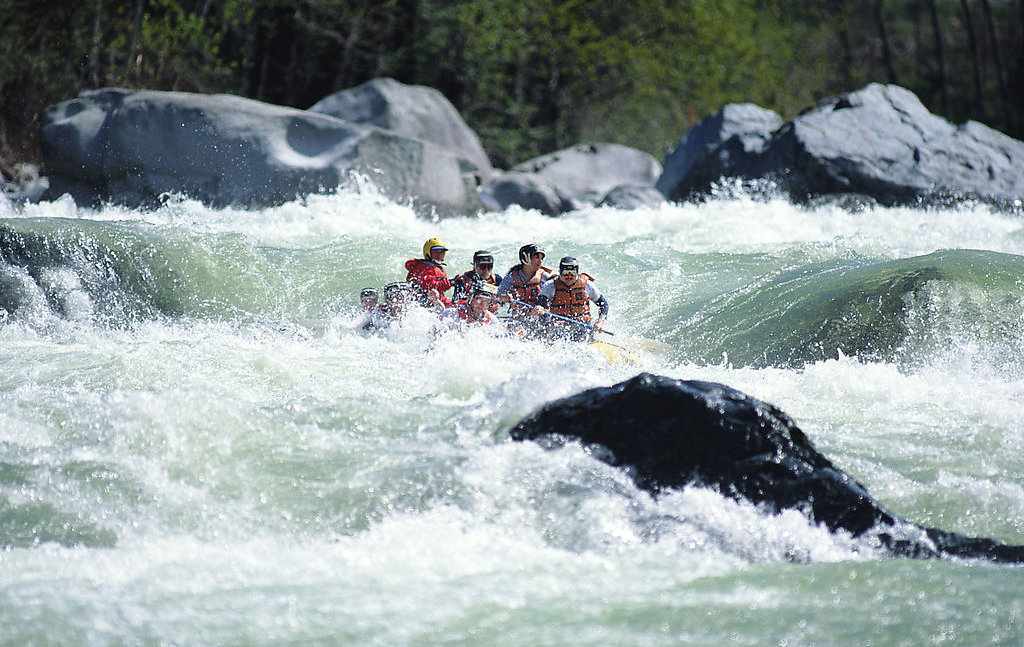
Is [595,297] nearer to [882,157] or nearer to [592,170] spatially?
[882,157]

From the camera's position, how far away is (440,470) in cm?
401

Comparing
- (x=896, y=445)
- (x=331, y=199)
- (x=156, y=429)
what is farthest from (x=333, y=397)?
(x=331, y=199)

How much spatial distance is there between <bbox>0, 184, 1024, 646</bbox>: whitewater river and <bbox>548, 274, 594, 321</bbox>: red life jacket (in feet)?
1.86

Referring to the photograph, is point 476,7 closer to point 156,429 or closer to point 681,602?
point 156,429

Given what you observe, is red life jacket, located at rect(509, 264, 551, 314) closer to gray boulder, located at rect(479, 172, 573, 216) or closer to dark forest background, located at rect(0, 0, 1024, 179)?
gray boulder, located at rect(479, 172, 573, 216)

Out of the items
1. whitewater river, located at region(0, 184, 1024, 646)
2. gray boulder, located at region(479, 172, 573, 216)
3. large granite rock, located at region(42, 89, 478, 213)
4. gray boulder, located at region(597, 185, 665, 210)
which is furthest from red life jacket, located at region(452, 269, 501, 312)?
gray boulder, located at region(597, 185, 665, 210)

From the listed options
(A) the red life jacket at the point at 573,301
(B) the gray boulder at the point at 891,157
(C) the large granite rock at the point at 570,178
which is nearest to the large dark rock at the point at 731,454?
(A) the red life jacket at the point at 573,301

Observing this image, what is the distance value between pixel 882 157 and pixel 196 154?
870 centimetres

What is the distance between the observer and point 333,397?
205 inches

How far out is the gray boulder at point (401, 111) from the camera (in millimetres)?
13602

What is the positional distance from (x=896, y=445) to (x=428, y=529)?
2467mm

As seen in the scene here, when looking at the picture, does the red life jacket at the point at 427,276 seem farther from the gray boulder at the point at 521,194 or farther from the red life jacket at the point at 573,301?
the gray boulder at the point at 521,194

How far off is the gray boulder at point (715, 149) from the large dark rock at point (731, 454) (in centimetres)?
1016

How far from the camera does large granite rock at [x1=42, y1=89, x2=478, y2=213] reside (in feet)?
36.9
